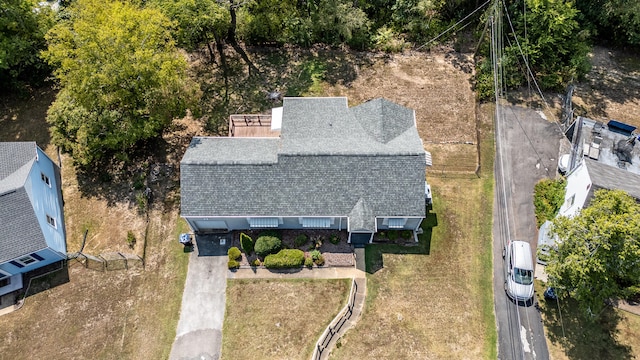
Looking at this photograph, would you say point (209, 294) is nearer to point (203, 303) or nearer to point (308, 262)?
point (203, 303)

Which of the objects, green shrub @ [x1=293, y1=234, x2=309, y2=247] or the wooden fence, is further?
green shrub @ [x1=293, y1=234, x2=309, y2=247]

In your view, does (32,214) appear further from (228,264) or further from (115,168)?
(228,264)

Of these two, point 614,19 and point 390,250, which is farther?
point 614,19

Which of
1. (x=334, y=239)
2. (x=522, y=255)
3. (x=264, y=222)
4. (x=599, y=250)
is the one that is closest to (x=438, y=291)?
(x=522, y=255)

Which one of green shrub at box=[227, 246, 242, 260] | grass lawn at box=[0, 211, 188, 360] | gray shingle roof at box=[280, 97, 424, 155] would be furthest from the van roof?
grass lawn at box=[0, 211, 188, 360]

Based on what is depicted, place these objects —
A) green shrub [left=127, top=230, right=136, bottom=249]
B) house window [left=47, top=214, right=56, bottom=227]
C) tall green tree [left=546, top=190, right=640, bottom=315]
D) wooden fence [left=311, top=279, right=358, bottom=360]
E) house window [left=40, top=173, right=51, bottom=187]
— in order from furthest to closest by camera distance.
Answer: house window [left=40, top=173, right=51, bottom=187], green shrub [left=127, top=230, right=136, bottom=249], house window [left=47, top=214, right=56, bottom=227], wooden fence [left=311, top=279, right=358, bottom=360], tall green tree [left=546, top=190, right=640, bottom=315]

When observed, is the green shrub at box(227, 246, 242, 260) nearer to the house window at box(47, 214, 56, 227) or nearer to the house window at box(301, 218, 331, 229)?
the house window at box(301, 218, 331, 229)

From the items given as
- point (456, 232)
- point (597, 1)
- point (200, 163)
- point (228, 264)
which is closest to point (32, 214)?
point (200, 163)
